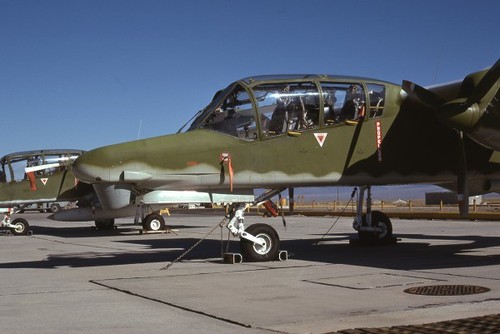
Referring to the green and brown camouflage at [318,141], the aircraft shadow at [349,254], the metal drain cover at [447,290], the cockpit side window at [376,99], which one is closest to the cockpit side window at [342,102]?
the green and brown camouflage at [318,141]

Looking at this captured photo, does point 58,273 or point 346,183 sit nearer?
point 58,273

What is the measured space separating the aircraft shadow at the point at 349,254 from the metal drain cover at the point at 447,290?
2328 mm

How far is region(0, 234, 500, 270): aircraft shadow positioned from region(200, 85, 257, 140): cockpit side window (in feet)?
9.20

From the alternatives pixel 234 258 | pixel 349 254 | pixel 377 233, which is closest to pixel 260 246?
pixel 234 258

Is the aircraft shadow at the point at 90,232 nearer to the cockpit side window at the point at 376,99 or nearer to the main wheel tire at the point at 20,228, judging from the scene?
the main wheel tire at the point at 20,228

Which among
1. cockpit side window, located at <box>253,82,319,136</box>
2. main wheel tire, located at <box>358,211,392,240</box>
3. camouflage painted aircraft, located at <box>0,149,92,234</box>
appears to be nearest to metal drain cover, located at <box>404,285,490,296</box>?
cockpit side window, located at <box>253,82,319,136</box>

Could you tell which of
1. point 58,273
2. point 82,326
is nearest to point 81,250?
point 58,273

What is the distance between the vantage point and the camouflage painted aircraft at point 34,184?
26062mm

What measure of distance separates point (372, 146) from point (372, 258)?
2209 millimetres

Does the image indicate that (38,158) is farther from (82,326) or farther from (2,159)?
(82,326)

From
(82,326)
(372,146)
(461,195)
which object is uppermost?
(372,146)

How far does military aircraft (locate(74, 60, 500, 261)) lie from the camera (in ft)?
34.8

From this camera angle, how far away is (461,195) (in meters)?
11.9

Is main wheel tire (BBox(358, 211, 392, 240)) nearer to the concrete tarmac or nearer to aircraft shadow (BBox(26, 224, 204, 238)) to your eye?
the concrete tarmac
